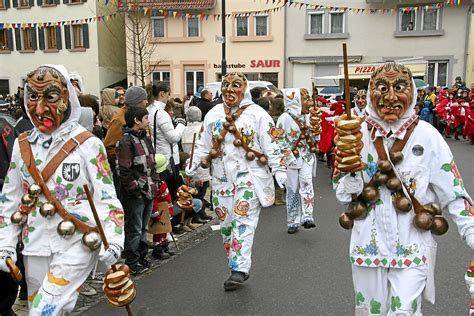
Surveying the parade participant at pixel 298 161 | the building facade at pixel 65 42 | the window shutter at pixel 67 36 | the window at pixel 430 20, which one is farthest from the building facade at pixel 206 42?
the parade participant at pixel 298 161

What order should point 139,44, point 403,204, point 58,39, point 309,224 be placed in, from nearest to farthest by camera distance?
point 403,204
point 309,224
point 139,44
point 58,39

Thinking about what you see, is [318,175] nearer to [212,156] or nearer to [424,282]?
[212,156]

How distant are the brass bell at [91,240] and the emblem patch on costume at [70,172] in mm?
350

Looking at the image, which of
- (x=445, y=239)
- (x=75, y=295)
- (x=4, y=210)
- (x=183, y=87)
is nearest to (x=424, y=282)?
(x=75, y=295)

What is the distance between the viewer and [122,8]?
2923cm

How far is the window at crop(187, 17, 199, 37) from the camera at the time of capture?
29.3 meters

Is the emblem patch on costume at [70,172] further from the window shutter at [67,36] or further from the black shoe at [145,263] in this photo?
the window shutter at [67,36]

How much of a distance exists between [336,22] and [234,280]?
963 inches

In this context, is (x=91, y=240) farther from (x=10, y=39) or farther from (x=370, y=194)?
(x=10, y=39)

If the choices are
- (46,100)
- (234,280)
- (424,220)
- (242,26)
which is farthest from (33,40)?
(424,220)

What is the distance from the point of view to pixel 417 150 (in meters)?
3.16

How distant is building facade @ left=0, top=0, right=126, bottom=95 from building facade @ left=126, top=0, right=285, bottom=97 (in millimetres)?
2068

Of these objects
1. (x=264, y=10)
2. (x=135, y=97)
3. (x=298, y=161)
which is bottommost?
(x=298, y=161)

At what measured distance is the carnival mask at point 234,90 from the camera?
527 cm
